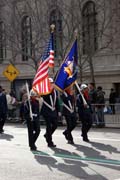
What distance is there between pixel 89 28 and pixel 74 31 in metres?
4.62

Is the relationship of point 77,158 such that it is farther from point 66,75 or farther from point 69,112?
point 66,75

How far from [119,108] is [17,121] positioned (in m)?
6.58

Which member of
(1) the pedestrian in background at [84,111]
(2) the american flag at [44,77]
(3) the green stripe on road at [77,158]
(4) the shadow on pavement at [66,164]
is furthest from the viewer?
(1) the pedestrian in background at [84,111]

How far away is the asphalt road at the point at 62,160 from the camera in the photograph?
955 centimetres

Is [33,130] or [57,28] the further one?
[57,28]

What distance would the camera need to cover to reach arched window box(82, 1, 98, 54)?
3181 cm

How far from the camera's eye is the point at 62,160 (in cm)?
1139

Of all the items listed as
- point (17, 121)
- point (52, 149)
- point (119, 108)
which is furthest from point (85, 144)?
point (17, 121)

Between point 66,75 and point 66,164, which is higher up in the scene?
point 66,75

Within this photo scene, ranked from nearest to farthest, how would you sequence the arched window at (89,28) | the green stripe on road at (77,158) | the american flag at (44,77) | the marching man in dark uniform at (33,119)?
1. the green stripe on road at (77,158)
2. the marching man in dark uniform at (33,119)
3. the american flag at (44,77)
4. the arched window at (89,28)

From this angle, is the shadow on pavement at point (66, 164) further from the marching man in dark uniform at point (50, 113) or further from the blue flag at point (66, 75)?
the blue flag at point (66, 75)

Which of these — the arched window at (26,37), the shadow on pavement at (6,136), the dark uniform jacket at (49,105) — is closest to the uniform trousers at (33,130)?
the dark uniform jacket at (49,105)

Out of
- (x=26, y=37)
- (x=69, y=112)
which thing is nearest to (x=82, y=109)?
(x=69, y=112)

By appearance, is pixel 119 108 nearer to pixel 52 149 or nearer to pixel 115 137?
pixel 115 137
